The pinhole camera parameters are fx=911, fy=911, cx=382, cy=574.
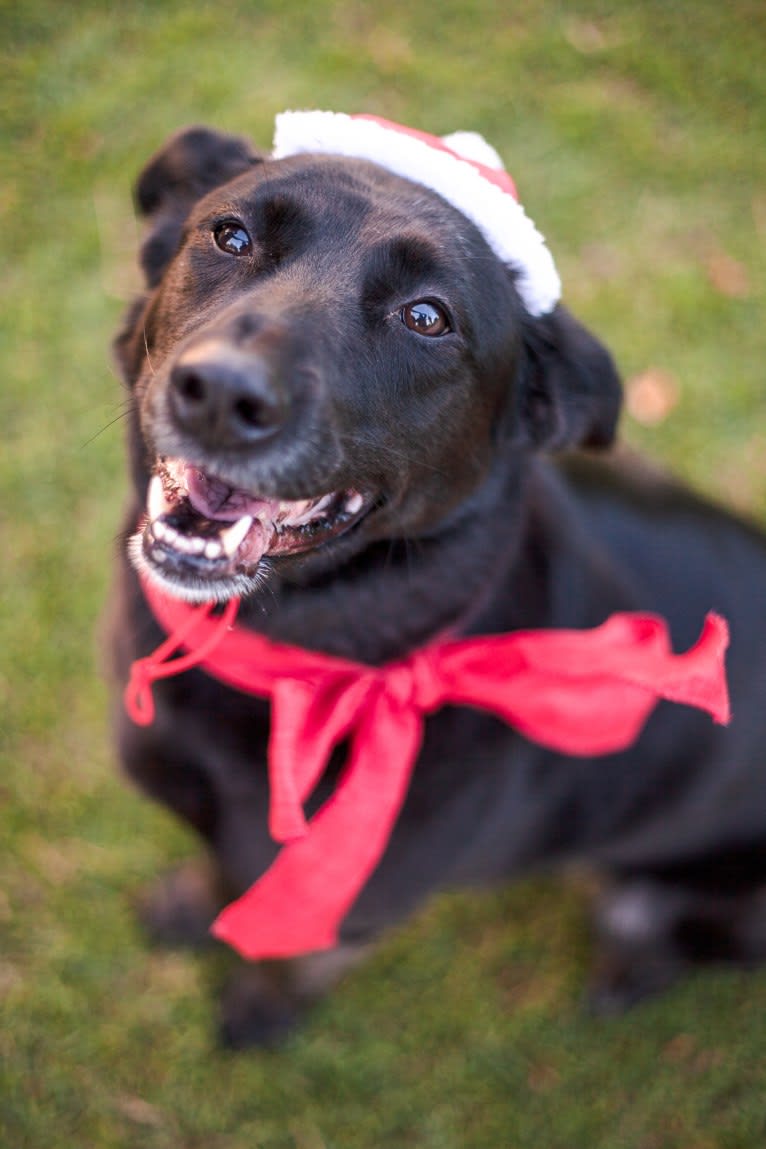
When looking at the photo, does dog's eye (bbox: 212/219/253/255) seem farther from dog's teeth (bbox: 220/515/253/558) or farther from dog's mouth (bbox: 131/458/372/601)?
dog's teeth (bbox: 220/515/253/558)

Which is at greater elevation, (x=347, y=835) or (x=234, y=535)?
(x=234, y=535)

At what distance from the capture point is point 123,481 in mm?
3914

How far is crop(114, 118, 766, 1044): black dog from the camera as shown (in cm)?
177

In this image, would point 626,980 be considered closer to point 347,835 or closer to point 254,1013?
point 254,1013

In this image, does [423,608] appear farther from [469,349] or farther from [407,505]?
[469,349]

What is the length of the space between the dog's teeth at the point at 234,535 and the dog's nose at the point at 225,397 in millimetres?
256

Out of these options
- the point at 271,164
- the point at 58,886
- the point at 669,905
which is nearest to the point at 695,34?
the point at 271,164

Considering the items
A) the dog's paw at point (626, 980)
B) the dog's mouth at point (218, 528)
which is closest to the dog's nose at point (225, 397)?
the dog's mouth at point (218, 528)

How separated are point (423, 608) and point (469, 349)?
25.3 inches

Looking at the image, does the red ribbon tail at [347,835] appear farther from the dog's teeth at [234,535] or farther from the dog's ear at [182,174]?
the dog's ear at [182,174]

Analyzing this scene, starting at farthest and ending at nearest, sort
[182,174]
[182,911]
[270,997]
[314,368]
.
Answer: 1. [182,911]
2. [270,997]
3. [182,174]
4. [314,368]

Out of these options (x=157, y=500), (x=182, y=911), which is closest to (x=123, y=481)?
(x=182, y=911)

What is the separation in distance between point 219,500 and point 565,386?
92 cm

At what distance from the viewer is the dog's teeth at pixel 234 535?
1812mm
